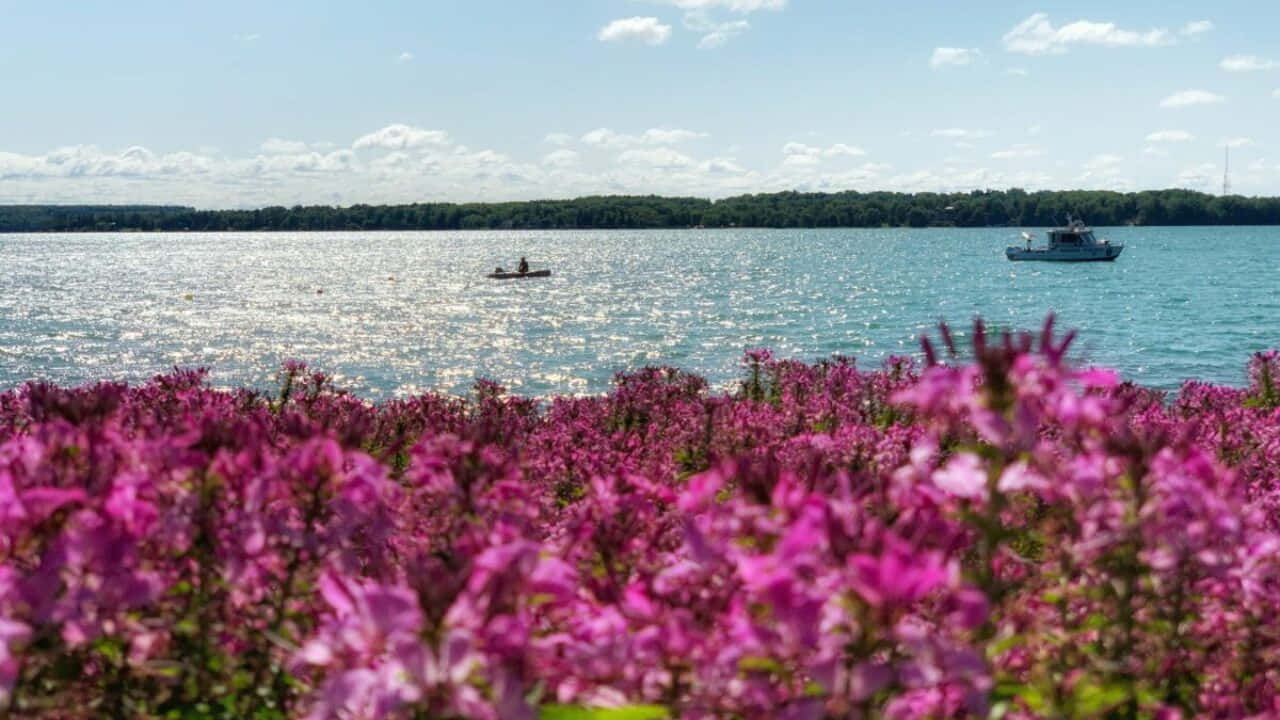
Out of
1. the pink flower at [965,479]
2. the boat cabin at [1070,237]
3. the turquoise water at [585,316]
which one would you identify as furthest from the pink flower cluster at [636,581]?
the boat cabin at [1070,237]

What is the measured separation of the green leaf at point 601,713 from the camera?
10.6ft

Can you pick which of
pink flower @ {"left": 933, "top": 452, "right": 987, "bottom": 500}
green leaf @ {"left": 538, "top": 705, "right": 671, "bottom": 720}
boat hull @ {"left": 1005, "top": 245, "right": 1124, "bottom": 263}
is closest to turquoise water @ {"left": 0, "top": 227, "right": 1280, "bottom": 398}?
boat hull @ {"left": 1005, "top": 245, "right": 1124, "bottom": 263}

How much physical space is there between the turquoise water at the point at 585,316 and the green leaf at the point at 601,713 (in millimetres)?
7398

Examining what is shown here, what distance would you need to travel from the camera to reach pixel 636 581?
345 cm

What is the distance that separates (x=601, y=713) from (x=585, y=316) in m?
65.2

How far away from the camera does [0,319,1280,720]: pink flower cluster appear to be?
2506mm

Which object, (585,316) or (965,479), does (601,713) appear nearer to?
(965,479)

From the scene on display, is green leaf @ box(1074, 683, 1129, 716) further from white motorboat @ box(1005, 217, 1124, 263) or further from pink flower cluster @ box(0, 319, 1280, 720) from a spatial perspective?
white motorboat @ box(1005, 217, 1124, 263)

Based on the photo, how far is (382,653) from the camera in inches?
104

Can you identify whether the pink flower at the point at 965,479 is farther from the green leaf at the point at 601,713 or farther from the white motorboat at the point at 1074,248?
the white motorboat at the point at 1074,248

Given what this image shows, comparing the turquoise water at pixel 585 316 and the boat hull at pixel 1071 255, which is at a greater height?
the boat hull at pixel 1071 255

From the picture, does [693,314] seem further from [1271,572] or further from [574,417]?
[1271,572]

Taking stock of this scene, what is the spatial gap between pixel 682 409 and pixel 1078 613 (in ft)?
31.5

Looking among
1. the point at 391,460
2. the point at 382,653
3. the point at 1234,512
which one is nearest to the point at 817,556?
the point at 382,653
